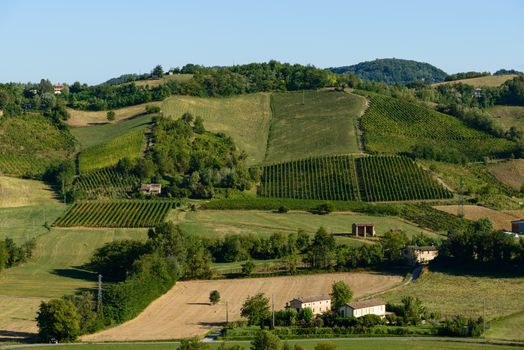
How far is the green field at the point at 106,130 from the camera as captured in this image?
136750 millimetres

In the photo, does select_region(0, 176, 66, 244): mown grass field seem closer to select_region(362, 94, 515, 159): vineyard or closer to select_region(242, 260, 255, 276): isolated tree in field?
select_region(242, 260, 255, 276): isolated tree in field

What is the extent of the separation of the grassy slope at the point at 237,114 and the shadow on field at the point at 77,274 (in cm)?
4709

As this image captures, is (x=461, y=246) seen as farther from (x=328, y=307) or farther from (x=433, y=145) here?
(x=433, y=145)

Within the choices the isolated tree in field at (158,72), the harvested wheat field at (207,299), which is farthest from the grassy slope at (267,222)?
the isolated tree in field at (158,72)

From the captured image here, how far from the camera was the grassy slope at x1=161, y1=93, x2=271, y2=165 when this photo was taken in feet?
458

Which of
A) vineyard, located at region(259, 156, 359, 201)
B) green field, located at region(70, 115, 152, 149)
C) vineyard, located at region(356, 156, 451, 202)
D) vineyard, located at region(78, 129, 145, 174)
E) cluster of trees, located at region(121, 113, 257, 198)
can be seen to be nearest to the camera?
vineyard, located at region(356, 156, 451, 202)

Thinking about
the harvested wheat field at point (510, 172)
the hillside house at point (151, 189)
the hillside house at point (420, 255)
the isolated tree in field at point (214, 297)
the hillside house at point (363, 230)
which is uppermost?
the harvested wheat field at point (510, 172)

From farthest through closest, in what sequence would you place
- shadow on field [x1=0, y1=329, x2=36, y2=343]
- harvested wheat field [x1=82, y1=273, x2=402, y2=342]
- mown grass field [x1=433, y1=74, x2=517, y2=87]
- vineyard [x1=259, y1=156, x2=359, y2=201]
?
mown grass field [x1=433, y1=74, x2=517, y2=87], vineyard [x1=259, y1=156, x2=359, y2=201], harvested wheat field [x1=82, y1=273, x2=402, y2=342], shadow on field [x1=0, y1=329, x2=36, y2=343]

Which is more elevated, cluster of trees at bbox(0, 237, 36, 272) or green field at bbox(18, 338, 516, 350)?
cluster of trees at bbox(0, 237, 36, 272)

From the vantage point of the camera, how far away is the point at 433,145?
132625 millimetres

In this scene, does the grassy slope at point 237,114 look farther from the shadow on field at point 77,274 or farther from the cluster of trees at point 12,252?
the shadow on field at point 77,274

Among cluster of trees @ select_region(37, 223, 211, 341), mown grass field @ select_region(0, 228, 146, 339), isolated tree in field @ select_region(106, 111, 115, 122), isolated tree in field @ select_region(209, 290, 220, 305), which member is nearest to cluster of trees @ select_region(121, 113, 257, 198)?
isolated tree in field @ select_region(106, 111, 115, 122)

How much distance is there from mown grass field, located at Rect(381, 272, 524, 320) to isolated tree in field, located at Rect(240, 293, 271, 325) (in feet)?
33.6

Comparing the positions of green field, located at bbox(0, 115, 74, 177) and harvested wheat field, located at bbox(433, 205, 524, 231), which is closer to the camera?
harvested wheat field, located at bbox(433, 205, 524, 231)
